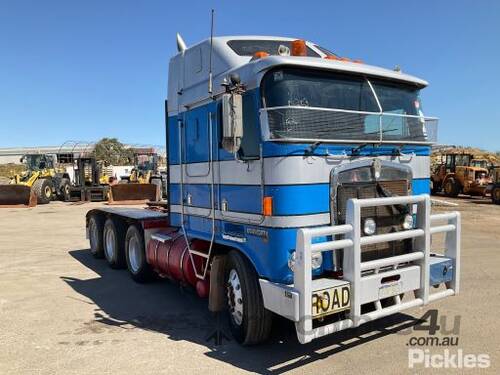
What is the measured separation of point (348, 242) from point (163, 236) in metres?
3.67

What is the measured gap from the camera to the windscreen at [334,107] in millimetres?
4570

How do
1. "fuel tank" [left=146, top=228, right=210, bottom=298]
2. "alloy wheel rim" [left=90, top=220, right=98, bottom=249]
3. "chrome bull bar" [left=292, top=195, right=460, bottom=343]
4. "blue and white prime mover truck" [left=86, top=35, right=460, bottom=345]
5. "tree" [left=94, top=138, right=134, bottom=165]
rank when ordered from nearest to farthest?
"chrome bull bar" [left=292, top=195, right=460, bottom=343], "blue and white prime mover truck" [left=86, top=35, right=460, bottom=345], "fuel tank" [left=146, top=228, right=210, bottom=298], "alloy wheel rim" [left=90, top=220, right=98, bottom=249], "tree" [left=94, top=138, right=134, bottom=165]

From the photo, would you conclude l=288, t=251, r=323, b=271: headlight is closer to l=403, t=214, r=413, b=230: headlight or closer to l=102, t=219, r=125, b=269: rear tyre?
l=403, t=214, r=413, b=230: headlight

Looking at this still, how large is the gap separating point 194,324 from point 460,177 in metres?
26.9

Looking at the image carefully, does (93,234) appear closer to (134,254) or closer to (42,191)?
(134,254)

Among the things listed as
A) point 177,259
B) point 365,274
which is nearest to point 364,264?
point 365,274

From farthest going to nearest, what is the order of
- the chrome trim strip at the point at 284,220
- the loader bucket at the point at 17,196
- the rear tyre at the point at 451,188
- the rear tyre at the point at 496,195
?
the rear tyre at the point at 451,188 < the loader bucket at the point at 17,196 < the rear tyre at the point at 496,195 < the chrome trim strip at the point at 284,220

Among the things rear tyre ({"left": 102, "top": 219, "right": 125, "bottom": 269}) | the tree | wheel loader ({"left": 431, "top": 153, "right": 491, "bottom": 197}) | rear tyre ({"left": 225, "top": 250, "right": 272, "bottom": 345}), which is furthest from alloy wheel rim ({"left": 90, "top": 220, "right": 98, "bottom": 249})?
the tree

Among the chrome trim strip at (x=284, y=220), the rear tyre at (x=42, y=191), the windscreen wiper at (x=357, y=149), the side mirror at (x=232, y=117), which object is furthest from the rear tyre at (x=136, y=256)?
the rear tyre at (x=42, y=191)

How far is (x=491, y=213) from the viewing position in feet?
65.0

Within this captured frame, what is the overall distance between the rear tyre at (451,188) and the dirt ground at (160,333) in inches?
847

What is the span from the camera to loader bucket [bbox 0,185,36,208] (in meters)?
25.0

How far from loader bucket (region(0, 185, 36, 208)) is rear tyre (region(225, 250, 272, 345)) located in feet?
74.5

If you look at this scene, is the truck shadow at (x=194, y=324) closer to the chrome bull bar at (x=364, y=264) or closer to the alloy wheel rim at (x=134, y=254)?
the alloy wheel rim at (x=134, y=254)
